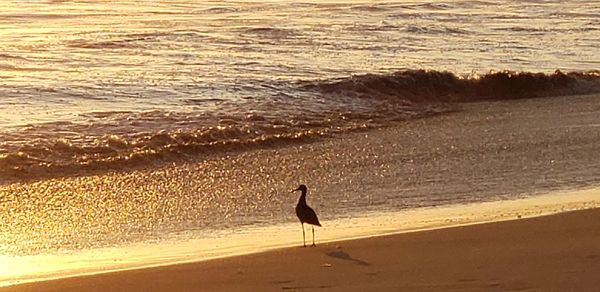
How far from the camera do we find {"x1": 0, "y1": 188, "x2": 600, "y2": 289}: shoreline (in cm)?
770

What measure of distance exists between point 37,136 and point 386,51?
10.3 meters

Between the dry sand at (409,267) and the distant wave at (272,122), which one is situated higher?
the distant wave at (272,122)

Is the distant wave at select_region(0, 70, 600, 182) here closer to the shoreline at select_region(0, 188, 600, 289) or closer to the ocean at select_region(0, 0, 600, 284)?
the ocean at select_region(0, 0, 600, 284)

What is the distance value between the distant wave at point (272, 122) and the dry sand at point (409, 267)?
14.4ft

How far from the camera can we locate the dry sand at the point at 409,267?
6.77m

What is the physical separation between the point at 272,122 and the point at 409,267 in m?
7.35

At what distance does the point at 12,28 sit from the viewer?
2511 cm

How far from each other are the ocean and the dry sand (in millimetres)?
943

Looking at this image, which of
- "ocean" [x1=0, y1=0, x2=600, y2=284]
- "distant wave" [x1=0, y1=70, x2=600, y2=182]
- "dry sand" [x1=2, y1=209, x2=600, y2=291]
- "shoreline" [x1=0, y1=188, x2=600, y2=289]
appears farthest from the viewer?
"distant wave" [x1=0, y1=70, x2=600, y2=182]

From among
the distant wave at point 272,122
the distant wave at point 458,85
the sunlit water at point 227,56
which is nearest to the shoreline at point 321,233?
the distant wave at point 272,122

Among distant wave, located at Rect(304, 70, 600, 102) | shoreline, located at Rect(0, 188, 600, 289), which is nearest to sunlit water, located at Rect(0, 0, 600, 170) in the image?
distant wave, located at Rect(304, 70, 600, 102)

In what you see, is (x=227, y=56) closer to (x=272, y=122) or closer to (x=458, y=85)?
(x=458, y=85)

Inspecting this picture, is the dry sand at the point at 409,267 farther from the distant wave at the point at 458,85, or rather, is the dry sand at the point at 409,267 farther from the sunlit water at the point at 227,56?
the distant wave at the point at 458,85

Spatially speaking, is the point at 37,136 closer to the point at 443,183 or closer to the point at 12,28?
the point at 443,183
